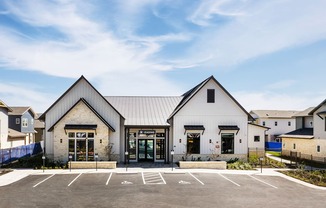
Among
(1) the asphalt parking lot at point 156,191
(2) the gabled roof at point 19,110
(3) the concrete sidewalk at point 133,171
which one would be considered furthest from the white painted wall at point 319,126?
(2) the gabled roof at point 19,110

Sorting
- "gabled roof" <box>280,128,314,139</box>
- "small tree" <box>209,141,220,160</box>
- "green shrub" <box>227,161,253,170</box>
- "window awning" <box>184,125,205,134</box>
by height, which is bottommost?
"green shrub" <box>227,161,253,170</box>

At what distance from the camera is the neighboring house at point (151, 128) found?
92.3 ft

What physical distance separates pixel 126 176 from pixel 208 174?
652 cm

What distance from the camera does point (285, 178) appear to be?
2261 centimetres

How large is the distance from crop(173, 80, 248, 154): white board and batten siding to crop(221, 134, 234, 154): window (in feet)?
1.16

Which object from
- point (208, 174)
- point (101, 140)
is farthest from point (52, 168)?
point (208, 174)

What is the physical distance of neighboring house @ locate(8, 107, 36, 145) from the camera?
1890 inches

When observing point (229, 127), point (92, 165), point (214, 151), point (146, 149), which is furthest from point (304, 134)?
point (92, 165)

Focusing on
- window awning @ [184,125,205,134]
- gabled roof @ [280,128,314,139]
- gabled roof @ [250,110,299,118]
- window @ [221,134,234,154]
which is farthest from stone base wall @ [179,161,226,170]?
gabled roof @ [250,110,299,118]

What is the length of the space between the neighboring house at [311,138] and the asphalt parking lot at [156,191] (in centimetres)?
1357

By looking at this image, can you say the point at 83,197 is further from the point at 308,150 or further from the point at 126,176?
the point at 308,150

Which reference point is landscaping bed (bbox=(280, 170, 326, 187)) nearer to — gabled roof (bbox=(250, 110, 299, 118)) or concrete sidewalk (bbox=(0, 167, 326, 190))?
concrete sidewalk (bbox=(0, 167, 326, 190))

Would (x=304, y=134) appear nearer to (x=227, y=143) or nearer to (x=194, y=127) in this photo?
(x=227, y=143)

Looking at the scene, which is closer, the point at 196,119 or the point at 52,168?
the point at 52,168
